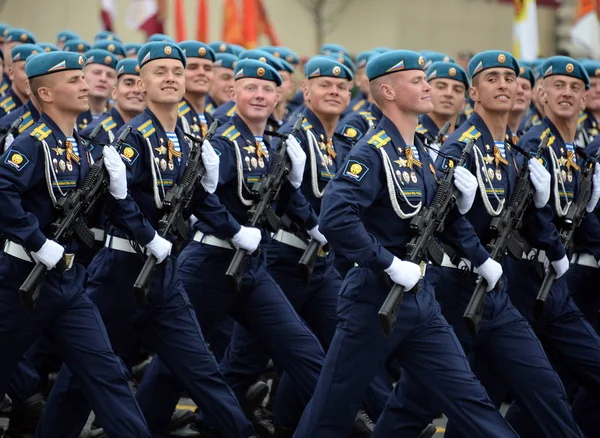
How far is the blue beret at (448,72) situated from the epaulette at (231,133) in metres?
2.51

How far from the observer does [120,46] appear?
436 inches

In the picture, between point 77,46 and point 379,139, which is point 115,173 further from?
point 77,46

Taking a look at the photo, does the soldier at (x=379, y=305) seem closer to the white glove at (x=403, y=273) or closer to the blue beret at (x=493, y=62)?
the white glove at (x=403, y=273)

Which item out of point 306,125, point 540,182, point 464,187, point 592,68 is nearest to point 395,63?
point 464,187

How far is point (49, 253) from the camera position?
6.06m

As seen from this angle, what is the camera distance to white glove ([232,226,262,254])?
23.3 feet

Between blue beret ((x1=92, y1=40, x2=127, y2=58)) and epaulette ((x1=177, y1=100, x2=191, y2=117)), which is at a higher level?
epaulette ((x1=177, y1=100, x2=191, y2=117))

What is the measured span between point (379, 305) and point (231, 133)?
1.92 m

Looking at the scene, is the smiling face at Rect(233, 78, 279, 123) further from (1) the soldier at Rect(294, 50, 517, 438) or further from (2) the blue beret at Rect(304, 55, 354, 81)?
(1) the soldier at Rect(294, 50, 517, 438)

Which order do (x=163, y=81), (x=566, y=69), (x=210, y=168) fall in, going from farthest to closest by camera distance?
(x=566, y=69) → (x=163, y=81) → (x=210, y=168)

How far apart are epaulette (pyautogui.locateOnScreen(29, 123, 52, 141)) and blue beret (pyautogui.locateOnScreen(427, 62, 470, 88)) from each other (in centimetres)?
395

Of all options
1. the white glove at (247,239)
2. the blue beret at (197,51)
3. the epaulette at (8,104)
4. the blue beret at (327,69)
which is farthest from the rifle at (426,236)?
the epaulette at (8,104)

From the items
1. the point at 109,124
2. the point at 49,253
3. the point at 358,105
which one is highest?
the point at 49,253

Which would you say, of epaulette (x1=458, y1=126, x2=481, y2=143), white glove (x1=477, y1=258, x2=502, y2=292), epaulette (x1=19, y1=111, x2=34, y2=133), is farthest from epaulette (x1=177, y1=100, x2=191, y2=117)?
white glove (x1=477, y1=258, x2=502, y2=292)
